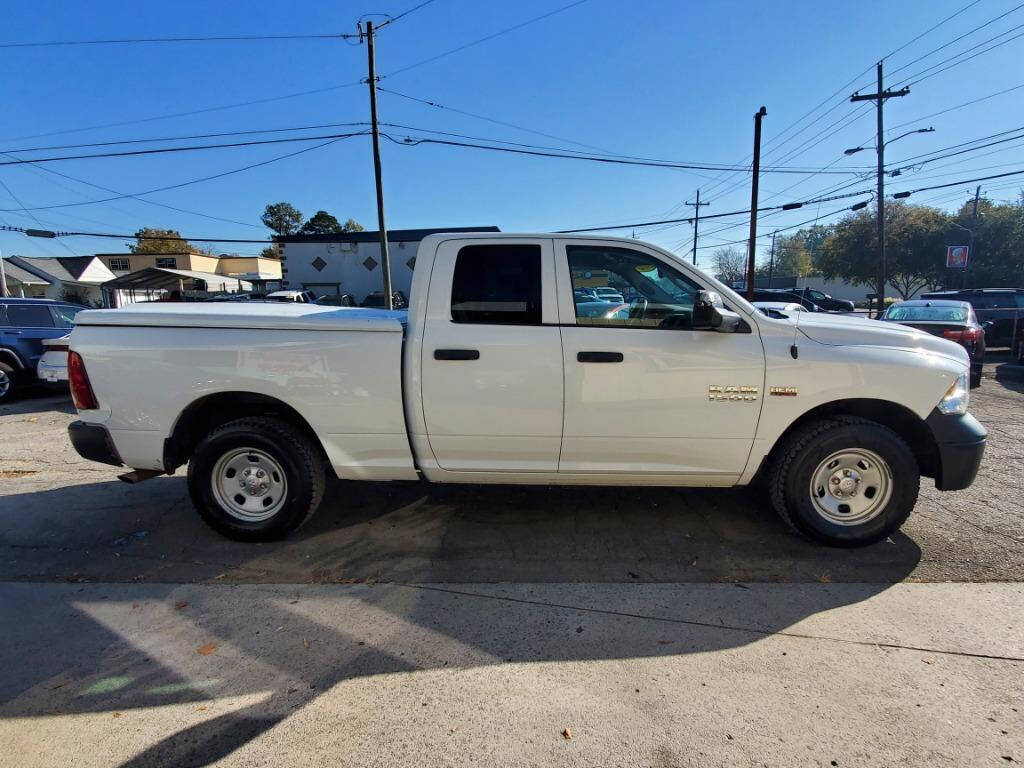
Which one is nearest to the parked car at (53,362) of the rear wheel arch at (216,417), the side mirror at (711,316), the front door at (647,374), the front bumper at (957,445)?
the rear wheel arch at (216,417)

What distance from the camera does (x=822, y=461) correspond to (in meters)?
3.20

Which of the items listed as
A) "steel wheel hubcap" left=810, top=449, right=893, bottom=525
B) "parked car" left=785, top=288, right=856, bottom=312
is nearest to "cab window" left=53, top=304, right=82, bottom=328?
"steel wheel hubcap" left=810, top=449, right=893, bottom=525

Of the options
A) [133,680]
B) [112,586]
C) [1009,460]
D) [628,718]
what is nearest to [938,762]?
[628,718]

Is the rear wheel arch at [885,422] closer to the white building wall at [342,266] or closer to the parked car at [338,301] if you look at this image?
the parked car at [338,301]

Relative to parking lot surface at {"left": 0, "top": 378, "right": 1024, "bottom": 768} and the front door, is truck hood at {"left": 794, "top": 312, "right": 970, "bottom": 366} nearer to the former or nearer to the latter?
the front door

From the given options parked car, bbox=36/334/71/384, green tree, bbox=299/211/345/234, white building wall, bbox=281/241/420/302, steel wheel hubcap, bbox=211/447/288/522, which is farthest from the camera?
green tree, bbox=299/211/345/234

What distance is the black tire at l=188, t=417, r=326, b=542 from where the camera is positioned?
330 cm

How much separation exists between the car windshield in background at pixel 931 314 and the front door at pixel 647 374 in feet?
28.4

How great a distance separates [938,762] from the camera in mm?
1816

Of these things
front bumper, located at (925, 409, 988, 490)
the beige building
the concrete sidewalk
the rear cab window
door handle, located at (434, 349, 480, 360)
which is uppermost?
the beige building

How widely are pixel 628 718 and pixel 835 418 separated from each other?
7.57 feet

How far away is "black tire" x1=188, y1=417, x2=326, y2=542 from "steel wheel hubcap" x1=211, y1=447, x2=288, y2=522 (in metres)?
0.03

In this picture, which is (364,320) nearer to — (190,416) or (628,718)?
(190,416)

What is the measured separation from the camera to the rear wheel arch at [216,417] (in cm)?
333
